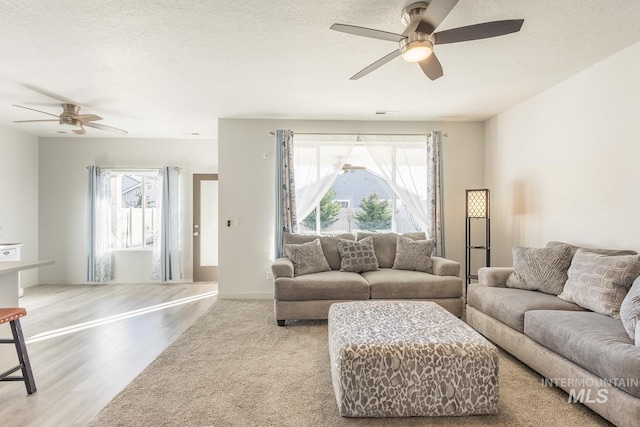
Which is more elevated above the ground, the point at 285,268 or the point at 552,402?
the point at 285,268

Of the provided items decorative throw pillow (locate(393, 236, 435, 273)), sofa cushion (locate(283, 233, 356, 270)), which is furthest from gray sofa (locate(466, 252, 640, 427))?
sofa cushion (locate(283, 233, 356, 270))

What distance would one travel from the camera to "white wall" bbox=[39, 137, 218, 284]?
19.2 feet

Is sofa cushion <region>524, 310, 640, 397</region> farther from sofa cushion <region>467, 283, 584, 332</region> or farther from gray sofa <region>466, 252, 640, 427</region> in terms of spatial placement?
sofa cushion <region>467, 283, 584, 332</region>

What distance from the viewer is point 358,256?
4.10 m

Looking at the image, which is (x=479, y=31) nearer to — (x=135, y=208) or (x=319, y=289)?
(x=319, y=289)

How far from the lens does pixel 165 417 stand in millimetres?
1957

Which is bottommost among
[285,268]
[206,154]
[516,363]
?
[516,363]

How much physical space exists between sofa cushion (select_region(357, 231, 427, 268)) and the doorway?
3016 mm

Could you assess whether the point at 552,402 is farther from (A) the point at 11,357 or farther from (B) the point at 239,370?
(A) the point at 11,357

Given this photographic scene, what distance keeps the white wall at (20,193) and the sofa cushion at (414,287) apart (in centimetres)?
584

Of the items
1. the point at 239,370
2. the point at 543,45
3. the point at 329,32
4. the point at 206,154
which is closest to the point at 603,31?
the point at 543,45

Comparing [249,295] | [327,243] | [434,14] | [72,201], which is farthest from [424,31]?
[72,201]

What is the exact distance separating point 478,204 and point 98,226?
622 cm

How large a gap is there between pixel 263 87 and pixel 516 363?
3.56 metres
